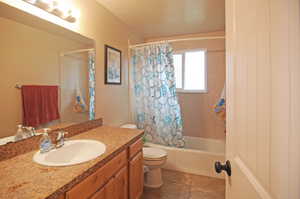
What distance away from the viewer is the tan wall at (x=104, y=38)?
1677 millimetres

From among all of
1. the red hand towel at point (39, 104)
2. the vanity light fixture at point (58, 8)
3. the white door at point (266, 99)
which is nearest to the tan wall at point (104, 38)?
the vanity light fixture at point (58, 8)

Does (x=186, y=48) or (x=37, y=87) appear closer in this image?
(x=37, y=87)

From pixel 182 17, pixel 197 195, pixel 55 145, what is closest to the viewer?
pixel 55 145

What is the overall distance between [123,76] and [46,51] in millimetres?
1332

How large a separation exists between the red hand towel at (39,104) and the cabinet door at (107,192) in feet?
2.54

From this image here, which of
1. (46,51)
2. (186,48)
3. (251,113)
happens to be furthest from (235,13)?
(186,48)

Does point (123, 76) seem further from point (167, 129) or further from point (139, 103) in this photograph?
point (167, 129)

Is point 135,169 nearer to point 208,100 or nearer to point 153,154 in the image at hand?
point 153,154

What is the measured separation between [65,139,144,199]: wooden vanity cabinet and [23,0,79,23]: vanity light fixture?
1.40 m

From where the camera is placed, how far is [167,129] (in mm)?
2592

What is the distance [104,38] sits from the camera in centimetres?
208

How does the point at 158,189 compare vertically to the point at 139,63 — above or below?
below

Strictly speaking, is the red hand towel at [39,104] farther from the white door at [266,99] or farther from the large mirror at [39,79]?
the white door at [266,99]

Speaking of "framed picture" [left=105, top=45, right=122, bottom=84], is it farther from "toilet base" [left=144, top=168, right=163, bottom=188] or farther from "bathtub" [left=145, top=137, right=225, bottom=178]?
"toilet base" [left=144, top=168, right=163, bottom=188]
